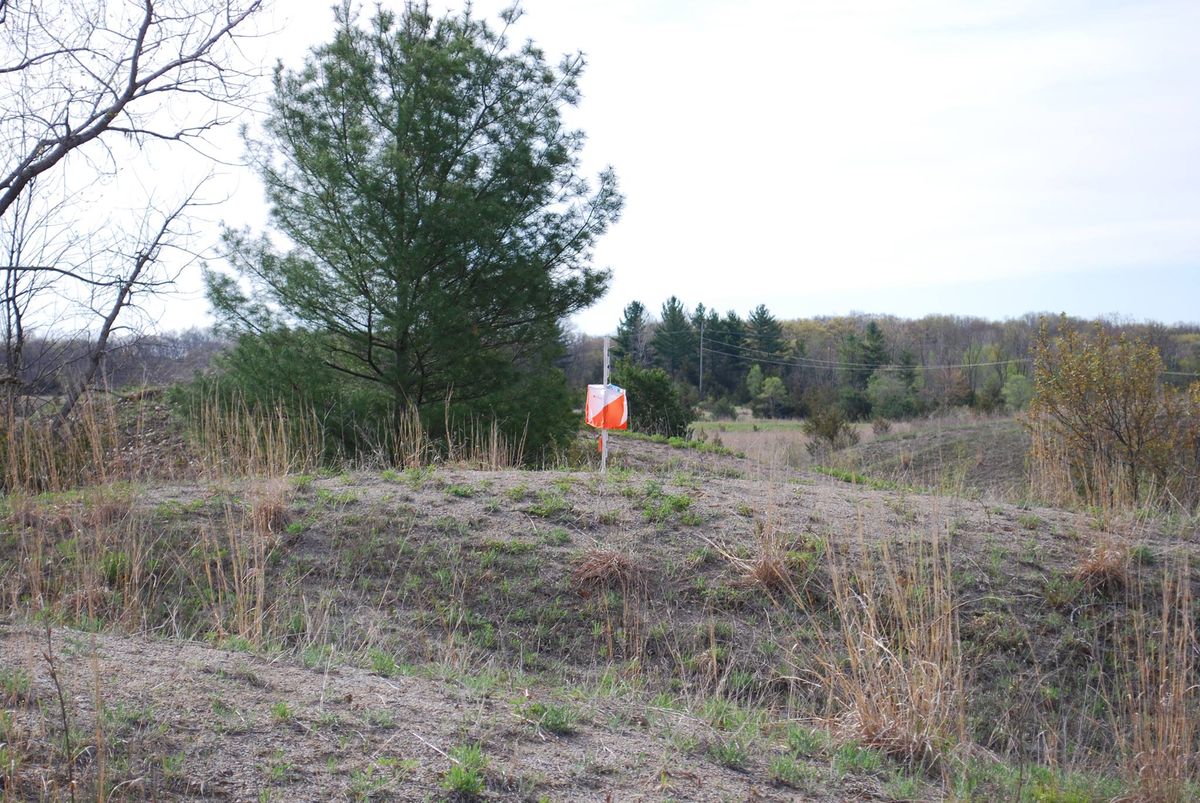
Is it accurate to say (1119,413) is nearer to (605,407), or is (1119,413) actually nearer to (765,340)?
(605,407)

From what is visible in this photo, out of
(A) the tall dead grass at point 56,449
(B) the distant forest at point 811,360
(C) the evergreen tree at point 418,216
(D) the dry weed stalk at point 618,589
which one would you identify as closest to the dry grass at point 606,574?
(D) the dry weed stalk at point 618,589

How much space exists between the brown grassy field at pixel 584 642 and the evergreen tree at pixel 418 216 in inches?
163

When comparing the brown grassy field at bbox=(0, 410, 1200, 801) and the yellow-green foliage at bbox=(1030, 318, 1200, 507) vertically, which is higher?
the yellow-green foliage at bbox=(1030, 318, 1200, 507)

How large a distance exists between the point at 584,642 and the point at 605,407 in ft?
13.2

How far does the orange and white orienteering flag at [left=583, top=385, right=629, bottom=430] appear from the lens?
9602 millimetres

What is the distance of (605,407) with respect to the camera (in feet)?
31.6

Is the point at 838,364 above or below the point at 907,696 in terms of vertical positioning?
above

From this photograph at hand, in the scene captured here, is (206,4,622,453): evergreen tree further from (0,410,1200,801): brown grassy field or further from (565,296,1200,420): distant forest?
(565,296,1200,420): distant forest

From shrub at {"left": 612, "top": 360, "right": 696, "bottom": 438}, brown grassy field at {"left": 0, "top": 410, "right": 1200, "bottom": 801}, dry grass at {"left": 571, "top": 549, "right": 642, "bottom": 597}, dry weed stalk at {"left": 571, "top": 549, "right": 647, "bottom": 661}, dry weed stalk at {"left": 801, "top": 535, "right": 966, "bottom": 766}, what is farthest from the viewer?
shrub at {"left": 612, "top": 360, "right": 696, "bottom": 438}

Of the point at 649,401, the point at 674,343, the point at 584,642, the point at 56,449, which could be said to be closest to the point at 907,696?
the point at 584,642

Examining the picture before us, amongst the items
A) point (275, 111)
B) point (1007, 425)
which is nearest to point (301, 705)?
point (275, 111)

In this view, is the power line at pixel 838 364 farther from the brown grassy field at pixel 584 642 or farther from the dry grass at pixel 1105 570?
the dry grass at pixel 1105 570

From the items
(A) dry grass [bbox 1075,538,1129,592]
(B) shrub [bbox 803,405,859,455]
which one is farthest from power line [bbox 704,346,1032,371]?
(A) dry grass [bbox 1075,538,1129,592]

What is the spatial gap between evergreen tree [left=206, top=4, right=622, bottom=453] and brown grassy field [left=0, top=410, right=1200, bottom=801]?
13.6ft
